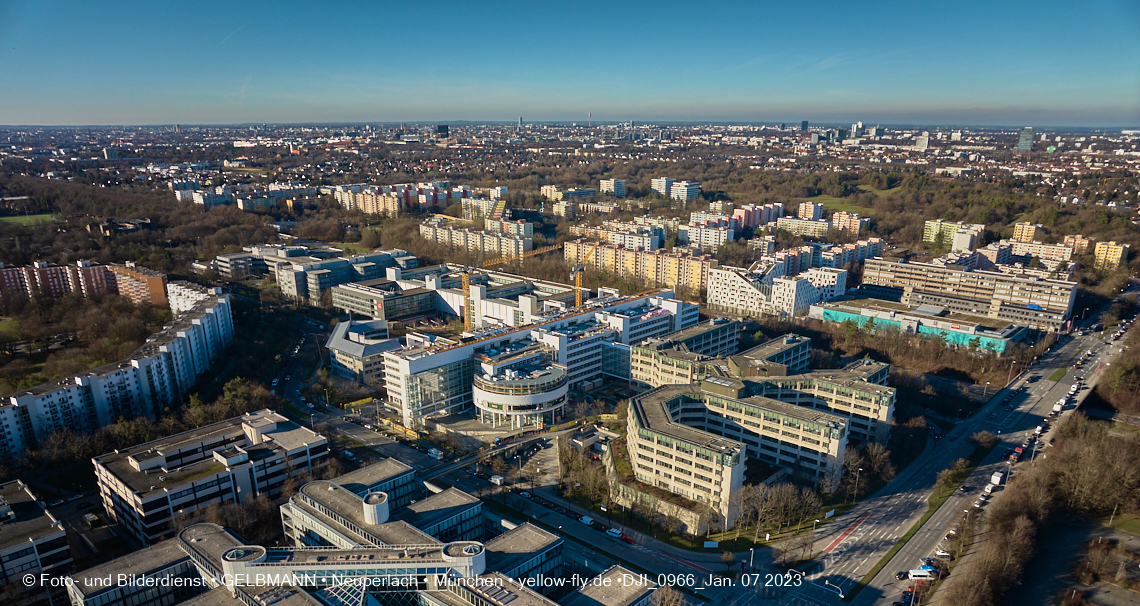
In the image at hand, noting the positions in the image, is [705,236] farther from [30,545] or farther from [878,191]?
[30,545]

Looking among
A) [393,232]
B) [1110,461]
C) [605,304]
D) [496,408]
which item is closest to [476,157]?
[393,232]

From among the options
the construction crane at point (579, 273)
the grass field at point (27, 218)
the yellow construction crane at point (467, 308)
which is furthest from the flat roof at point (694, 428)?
the grass field at point (27, 218)

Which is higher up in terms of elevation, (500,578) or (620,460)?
(500,578)

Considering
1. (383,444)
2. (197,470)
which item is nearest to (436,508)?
(197,470)

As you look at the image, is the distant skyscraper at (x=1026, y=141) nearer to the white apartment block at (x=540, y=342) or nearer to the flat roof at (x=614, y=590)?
the white apartment block at (x=540, y=342)

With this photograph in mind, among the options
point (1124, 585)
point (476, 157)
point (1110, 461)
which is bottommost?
point (1124, 585)

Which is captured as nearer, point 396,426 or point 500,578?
point 500,578

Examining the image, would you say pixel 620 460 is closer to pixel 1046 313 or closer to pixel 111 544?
pixel 111 544
